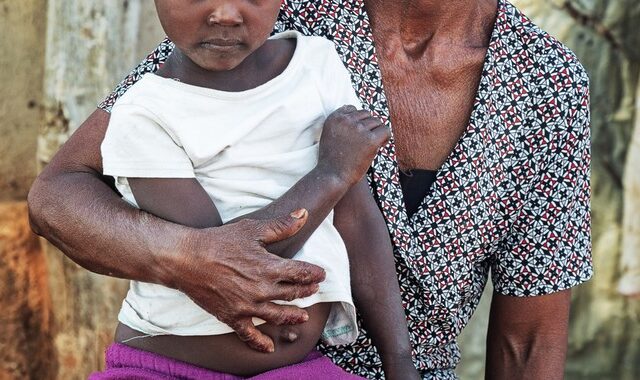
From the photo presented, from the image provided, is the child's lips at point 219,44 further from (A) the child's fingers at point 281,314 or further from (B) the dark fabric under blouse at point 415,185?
(B) the dark fabric under blouse at point 415,185

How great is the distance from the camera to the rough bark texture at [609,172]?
412 cm

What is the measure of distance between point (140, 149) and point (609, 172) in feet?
7.71

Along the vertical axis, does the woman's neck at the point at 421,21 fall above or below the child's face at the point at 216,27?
below

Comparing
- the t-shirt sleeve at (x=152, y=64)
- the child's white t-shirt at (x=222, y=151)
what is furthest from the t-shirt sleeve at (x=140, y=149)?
the t-shirt sleeve at (x=152, y=64)

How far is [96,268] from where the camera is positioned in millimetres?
2465

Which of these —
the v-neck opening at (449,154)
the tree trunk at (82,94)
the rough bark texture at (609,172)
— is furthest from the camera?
the rough bark texture at (609,172)

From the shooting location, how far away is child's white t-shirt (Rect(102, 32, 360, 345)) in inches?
89.4

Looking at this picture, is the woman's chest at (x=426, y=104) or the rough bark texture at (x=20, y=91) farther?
the rough bark texture at (x=20, y=91)

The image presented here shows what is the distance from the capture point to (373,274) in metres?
2.56

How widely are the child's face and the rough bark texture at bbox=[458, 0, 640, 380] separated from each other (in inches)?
82.7


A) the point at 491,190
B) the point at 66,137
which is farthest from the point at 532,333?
the point at 66,137

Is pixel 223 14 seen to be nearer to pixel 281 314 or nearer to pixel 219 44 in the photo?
pixel 219 44

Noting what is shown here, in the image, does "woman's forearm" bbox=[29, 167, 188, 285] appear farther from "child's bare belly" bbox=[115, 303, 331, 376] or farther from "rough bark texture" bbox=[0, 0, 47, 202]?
"rough bark texture" bbox=[0, 0, 47, 202]

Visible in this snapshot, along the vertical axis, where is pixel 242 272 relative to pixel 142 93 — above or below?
below
